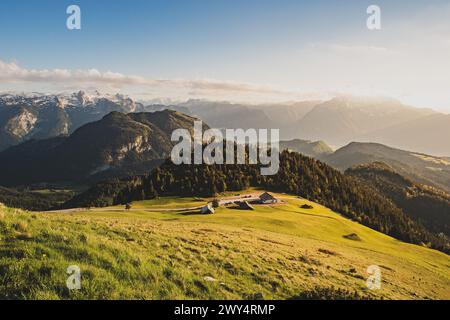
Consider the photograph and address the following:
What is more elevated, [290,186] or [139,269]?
[139,269]

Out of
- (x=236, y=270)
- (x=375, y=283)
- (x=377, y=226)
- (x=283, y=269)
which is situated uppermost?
(x=236, y=270)

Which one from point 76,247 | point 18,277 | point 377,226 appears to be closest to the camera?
point 18,277

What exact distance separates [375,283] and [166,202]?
92.1 m

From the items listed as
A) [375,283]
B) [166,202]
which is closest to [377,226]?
[166,202]

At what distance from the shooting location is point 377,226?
452ft

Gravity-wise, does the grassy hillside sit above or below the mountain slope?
above

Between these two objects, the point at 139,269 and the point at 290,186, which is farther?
the point at 290,186

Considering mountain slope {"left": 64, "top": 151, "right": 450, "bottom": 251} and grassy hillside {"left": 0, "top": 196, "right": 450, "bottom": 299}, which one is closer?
grassy hillside {"left": 0, "top": 196, "right": 450, "bottom": 299}

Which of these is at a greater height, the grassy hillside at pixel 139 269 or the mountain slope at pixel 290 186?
the grassy hillside at pixel 139 269

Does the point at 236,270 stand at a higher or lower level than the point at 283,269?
higher

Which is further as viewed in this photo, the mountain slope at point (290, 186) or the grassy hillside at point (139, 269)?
the mountain slope at point (290, 186)

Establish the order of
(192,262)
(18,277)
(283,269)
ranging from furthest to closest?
(283,269)
(192,262)
(18,277)
